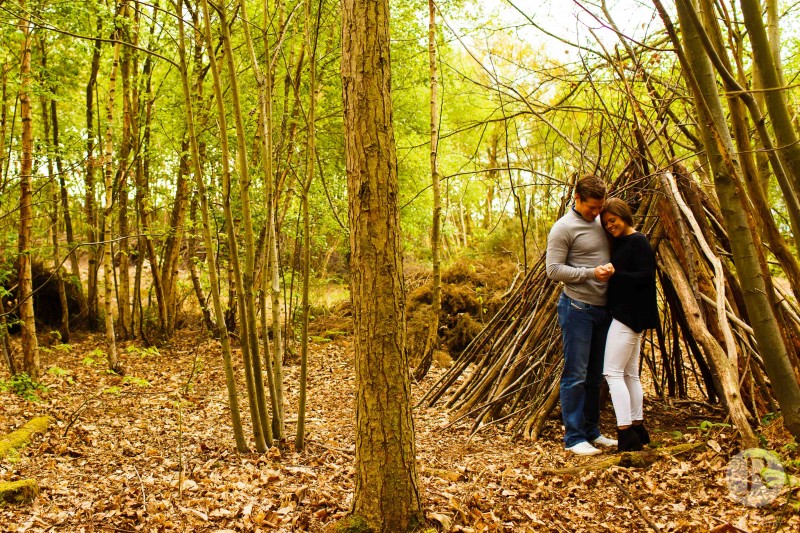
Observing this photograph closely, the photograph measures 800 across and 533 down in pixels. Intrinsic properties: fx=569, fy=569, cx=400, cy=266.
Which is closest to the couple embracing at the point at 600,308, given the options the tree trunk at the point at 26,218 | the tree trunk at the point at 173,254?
the tree trunk at the point at 26,218

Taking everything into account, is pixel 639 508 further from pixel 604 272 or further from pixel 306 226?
pixel 306 226

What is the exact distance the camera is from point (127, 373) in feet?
24.3

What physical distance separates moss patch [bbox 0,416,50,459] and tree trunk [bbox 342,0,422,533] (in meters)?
3.05

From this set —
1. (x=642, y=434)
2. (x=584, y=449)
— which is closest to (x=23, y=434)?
(x=584, y=449)

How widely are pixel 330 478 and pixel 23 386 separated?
4083 millimetres

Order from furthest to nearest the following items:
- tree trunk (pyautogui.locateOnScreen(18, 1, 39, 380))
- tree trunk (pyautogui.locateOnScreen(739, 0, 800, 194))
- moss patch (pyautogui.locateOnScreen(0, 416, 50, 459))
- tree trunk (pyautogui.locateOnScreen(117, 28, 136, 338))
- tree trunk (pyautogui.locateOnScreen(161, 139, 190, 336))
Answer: tree trunk (pyautogui.locateOnScreen(161, 139, 190, 336)), tree trunk (pyautogui.locateOnScreen(117, 28, 136, 338)), tree trunk (pyautogui.locateOnScreen(18, 1, 39, 380)), moss patch (pyautogui.locateOnScreen(0, 416, 50, 459)), tree trunk (pyautogui.locateOnScreen(739, 0, 800, 194))

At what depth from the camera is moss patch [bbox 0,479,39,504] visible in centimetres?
312

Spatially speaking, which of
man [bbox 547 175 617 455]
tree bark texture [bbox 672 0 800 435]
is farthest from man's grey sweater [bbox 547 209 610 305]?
tree bark texture [bbox 672 0 800 435]

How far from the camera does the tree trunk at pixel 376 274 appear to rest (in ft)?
7.79

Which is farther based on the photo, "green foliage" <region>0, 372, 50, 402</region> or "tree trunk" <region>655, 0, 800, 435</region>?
"green foliage" <region>0, 372, 50, 402</region>

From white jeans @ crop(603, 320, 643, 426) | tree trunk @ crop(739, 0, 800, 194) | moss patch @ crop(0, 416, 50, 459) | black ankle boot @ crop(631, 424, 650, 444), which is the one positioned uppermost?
tree trunk @ crop(739, 0, 800, 194)

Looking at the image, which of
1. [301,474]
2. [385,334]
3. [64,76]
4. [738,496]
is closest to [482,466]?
[301,474]

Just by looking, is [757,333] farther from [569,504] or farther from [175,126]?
[175,126]

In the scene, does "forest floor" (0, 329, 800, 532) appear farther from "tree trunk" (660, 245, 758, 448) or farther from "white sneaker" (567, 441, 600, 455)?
"tree trunk" (660, 245, 758, 448)
